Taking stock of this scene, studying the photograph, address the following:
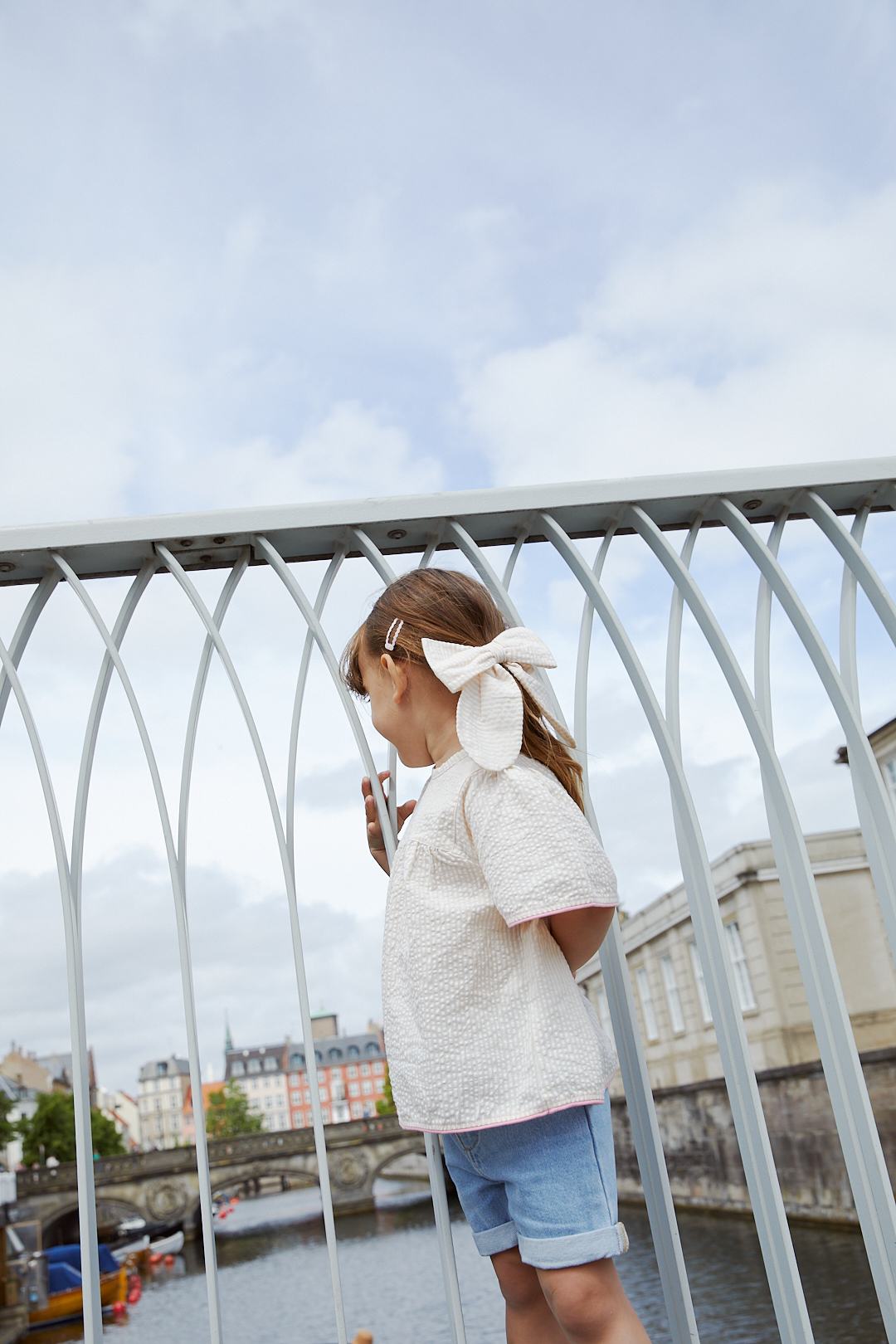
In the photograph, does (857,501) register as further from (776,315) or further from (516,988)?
(776,315)

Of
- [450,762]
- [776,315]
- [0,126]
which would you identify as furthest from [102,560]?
[776,315]

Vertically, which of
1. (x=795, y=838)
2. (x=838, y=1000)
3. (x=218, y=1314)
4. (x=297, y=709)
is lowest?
(x=218, y=1314)

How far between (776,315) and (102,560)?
6119 millimetres

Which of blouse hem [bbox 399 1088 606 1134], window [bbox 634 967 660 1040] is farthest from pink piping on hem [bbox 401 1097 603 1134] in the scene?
window [bbox 634 967 660 1040]

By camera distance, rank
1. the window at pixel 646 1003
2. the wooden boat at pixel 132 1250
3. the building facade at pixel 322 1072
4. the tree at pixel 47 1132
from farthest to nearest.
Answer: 1. the building facade at pixel 322 1072
2. the tree at pixel 47 1132
3. the wooden boat at pixel 132 1250
4. the window at pixel 646 1003

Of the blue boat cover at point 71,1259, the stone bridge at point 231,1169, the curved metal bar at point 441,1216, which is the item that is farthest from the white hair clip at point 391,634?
the stone bridge at point 231,1169

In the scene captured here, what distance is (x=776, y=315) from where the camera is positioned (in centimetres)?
658

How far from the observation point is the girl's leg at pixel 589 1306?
1115 mm

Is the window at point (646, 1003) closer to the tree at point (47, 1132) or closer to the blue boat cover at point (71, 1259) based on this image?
the blue boat cover at point (71, 1259)

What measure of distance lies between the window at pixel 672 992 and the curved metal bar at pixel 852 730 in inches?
722

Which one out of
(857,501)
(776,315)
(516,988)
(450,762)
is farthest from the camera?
(776,315)

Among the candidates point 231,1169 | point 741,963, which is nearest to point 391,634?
point 741,963

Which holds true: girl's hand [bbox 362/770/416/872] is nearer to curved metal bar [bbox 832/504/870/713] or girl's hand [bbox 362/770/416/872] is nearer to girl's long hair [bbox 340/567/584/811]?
girl's long hair [bbox 340/567/584/811]

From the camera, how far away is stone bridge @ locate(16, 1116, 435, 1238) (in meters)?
36.9
